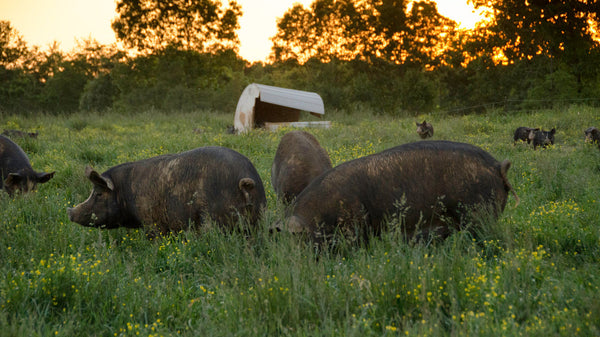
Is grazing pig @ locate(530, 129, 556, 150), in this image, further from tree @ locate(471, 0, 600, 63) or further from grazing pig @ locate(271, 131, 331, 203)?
tree @ locate(471, 0, 600, 63)

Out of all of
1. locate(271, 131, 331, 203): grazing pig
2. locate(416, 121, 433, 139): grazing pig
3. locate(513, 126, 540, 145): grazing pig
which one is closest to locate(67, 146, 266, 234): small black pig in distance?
locate(271, 131, 331, 203): grazing pig

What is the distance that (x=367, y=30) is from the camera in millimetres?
35562

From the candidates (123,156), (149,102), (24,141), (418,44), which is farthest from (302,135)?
(149,102)

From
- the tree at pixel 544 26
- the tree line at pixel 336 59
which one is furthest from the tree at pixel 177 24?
the tree at pixel 544 26

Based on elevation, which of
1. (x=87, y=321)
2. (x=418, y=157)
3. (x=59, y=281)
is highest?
(x=418, y=157)

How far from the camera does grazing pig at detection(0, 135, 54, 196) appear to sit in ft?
22.9

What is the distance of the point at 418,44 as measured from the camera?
1361 inches

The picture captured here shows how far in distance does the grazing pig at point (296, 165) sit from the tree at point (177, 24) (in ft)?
104

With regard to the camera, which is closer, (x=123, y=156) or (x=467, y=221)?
(x=467, y=221)

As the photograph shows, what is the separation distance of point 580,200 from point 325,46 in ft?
106

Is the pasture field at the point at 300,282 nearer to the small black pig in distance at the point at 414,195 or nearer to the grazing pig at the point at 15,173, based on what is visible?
the small black pig in distance at the point at 414,195

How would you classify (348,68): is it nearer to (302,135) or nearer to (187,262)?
(302,135)

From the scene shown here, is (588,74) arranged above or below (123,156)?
above

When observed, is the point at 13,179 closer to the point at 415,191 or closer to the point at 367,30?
the point at 415,191
